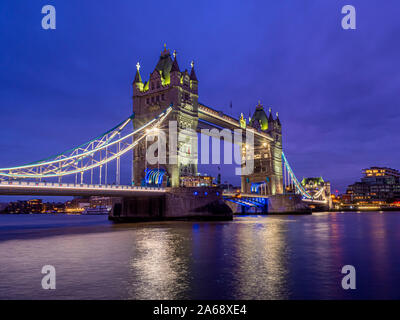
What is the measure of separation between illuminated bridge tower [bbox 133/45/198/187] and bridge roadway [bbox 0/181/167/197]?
779 centimetres

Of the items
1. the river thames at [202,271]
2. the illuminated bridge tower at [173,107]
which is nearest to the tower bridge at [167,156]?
the illuminated bridge tower at [173,107]

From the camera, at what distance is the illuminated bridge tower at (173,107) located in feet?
154

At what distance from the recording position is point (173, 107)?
46875 millimetres

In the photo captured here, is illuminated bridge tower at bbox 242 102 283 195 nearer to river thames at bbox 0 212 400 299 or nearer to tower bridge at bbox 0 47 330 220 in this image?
tower bridge at bbox 0 47 330 220

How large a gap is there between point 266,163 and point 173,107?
131 feet

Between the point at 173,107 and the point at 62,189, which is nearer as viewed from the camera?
the point at 62,189

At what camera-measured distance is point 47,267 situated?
534 inches

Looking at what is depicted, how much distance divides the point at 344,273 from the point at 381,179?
475 feet

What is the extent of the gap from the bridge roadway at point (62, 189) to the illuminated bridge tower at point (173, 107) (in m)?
7.79

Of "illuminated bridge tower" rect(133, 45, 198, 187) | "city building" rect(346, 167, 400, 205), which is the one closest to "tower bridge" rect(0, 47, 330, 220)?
"illuminated bridge tower" rect(133, 45, 198, 187)

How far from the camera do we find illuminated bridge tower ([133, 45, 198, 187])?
46844mm

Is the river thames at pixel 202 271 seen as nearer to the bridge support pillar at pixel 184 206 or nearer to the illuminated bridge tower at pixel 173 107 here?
the bridge support pillar at pixel 184 206

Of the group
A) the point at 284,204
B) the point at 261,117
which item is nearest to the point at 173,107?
the point at 284,204

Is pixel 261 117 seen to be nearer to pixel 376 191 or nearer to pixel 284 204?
pixel 284 204
